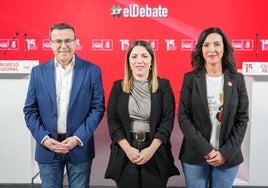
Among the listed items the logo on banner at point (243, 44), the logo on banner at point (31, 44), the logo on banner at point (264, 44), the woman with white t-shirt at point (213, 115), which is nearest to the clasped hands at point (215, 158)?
the woman with white t-shirt at point (213, 115)

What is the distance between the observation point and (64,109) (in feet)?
6.56

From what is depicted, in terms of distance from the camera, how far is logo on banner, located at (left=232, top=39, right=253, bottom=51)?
5.22 m

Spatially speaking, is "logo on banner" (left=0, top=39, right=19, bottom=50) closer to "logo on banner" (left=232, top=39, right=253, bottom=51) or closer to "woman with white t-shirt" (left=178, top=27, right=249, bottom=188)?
"logo on banner" (left=232, top=39, right=253, bottom=51)

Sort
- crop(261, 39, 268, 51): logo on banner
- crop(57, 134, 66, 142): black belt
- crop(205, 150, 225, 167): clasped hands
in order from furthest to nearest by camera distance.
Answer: crop(261, 39, 268, 51): logo on banner, crop(57, 134, 66, 142): black belt, crop(205, 150, 225, 167): clasped hands

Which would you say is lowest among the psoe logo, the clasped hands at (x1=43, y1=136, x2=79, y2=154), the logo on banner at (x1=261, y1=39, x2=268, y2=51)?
the clasped hands at (x1=43, y1=136, x2=79, y2=154)

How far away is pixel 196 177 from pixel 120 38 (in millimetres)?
3639

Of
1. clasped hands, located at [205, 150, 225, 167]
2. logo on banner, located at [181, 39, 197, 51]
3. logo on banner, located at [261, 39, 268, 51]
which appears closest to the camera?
clasped hands, located at [205, 150, 225, 167]

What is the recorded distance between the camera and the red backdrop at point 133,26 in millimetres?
5195

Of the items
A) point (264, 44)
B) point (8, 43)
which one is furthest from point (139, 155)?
point (8, 43)

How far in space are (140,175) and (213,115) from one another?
0.54 meters

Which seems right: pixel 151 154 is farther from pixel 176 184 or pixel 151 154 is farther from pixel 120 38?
pixel 120 38

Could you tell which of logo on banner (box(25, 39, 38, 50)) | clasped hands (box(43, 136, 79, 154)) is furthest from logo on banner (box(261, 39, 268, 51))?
clasped hands (box(43, 136, 79, 154))

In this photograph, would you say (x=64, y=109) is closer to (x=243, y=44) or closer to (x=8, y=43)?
(x=8, y=43)

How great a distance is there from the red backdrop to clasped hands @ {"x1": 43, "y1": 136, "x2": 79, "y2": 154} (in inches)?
132
